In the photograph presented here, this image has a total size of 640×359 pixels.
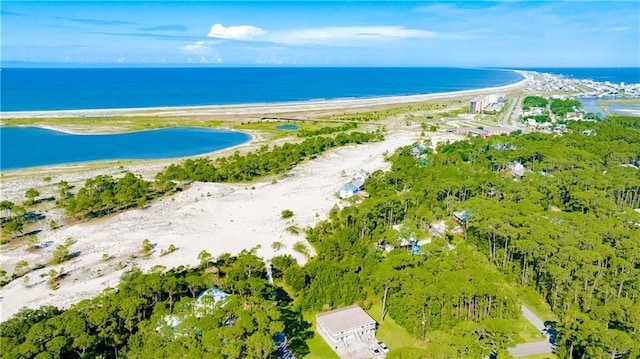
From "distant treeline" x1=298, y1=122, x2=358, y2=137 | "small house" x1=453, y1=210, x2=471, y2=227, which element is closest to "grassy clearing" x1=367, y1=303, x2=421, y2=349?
"small house" x1=453, y1=210, x2=471, y2=227

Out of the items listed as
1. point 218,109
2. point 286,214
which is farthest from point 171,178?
point 218,109

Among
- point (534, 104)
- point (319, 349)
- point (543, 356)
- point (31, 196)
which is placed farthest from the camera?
point (534, 104)

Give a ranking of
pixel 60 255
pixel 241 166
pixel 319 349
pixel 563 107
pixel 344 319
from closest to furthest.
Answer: pixel 319 349 → pixel 344 319 → pixel 60 255 → pixel 241 166 → pixel 563 107

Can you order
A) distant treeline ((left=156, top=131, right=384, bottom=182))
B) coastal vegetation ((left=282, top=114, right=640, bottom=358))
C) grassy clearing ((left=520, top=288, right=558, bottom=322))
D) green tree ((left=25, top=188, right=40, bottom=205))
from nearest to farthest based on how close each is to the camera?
coastal vegetation ((left=282, top=114, right=640, bottom=358))
grassy clearing ((left=520, top=288, right=558, bottom=322))
green tree ((left=25, top=188, right=40, bottom=205))
distant treeline ((left=156, top=131, right=384, bottom=182))

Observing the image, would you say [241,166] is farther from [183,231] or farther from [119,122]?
[119,122]

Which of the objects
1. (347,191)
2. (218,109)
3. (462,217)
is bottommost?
(462,217)

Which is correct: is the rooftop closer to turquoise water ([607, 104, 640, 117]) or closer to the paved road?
the paved road

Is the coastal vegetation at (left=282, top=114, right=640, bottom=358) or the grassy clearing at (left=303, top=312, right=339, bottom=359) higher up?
the coastal vegetation at (left=282, top=114, right=640, bottom=358)

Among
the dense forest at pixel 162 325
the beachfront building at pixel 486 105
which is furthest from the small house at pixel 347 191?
the beachfront building at pixel 486 105
